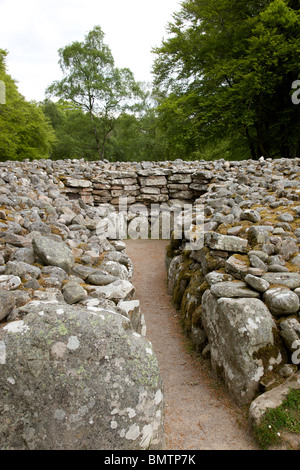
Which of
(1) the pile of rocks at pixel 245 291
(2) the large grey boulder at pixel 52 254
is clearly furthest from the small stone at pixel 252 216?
(2) the large grey boulder at pixel 52 254

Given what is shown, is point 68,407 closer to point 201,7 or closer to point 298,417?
point 298,417

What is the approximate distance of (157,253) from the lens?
12.7 m

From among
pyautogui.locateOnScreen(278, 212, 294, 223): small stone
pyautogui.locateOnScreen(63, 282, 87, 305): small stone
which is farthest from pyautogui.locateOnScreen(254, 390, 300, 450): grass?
pyautogui.locateOnScreen(278, 212, 294, 223): small stone

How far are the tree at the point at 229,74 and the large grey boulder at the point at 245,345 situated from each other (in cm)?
1487

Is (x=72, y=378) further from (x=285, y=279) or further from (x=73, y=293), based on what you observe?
(x=285, y=279)

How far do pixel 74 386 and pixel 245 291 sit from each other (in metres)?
2.79

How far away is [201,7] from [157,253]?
16.1m

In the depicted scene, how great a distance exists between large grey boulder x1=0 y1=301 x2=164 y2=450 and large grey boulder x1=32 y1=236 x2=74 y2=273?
5.52ft

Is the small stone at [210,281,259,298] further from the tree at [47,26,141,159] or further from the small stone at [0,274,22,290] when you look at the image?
the tree at [47,26,141,159]

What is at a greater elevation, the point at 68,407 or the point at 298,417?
the point at 68,407

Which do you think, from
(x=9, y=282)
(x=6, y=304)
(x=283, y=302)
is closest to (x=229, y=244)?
(x=283, y=302)

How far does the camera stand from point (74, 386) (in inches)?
106
